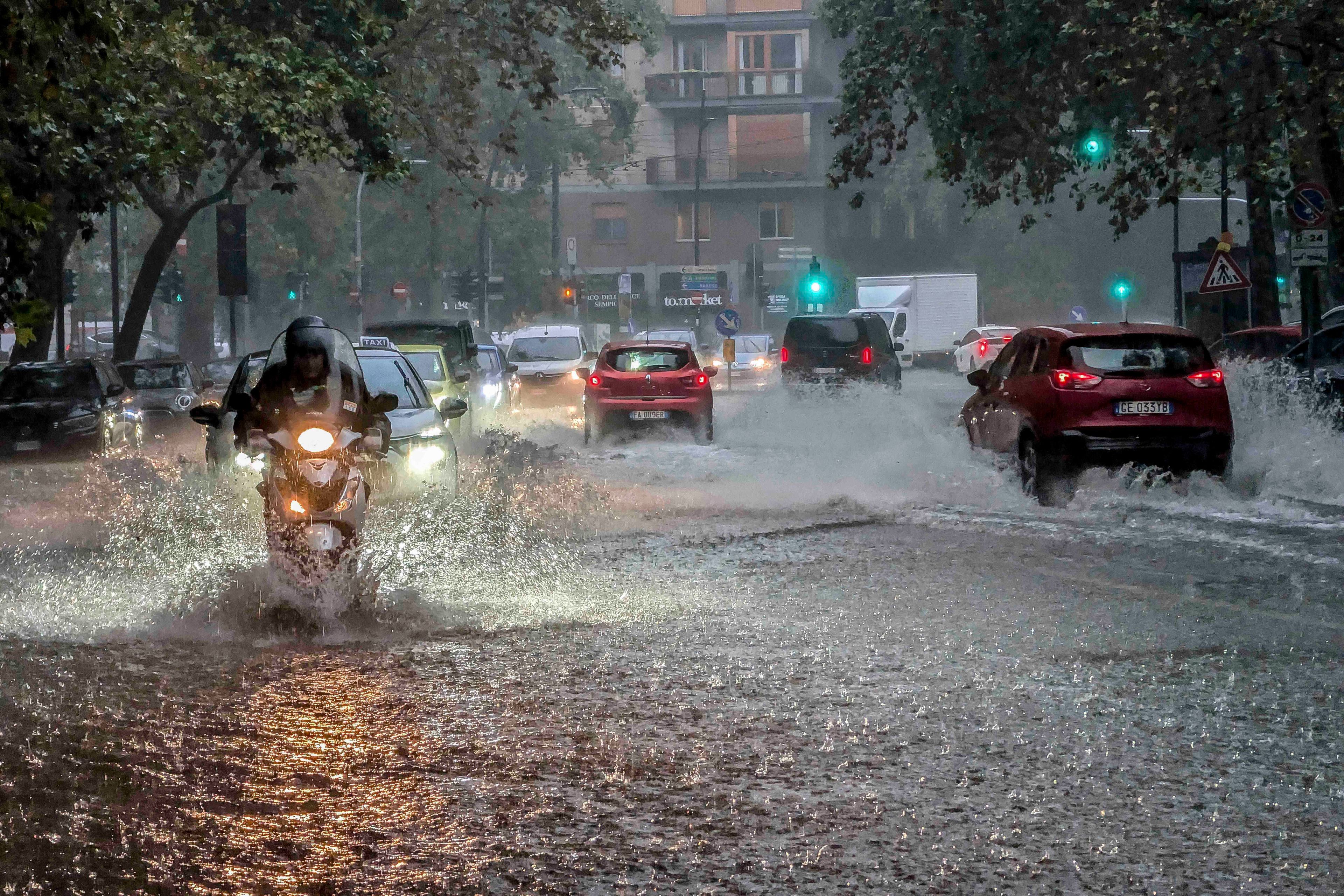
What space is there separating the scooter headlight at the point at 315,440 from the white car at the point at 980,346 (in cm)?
4503

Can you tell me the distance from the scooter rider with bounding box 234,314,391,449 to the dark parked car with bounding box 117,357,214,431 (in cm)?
2146

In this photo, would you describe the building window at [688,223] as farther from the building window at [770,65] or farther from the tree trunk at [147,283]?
the tree trunk at [147,283]

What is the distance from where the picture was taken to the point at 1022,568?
1215 centimetres

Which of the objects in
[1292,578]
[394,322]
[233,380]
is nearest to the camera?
[1292,578]

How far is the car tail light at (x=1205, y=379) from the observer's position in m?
16.2

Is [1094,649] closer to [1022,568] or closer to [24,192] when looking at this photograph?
[1022,568]

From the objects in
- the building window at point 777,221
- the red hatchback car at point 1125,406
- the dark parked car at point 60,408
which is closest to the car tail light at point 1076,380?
the red hatchback car at point 1125,406

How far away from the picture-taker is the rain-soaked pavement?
209 inches

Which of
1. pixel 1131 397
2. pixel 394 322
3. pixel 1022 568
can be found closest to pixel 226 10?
pixel 394 322

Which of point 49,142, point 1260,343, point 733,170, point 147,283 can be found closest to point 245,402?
point 49,142

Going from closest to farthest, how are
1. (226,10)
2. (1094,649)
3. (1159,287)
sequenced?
(1094,649) < (226,10) < (1159,287)

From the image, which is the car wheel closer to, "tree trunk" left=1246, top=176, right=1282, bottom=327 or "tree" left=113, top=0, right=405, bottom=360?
"tree" left=113, top=0, right=405, bottom=360

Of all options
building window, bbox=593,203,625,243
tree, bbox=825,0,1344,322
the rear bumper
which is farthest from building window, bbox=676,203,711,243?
the rear bumper

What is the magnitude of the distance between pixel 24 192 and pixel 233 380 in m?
9.48
